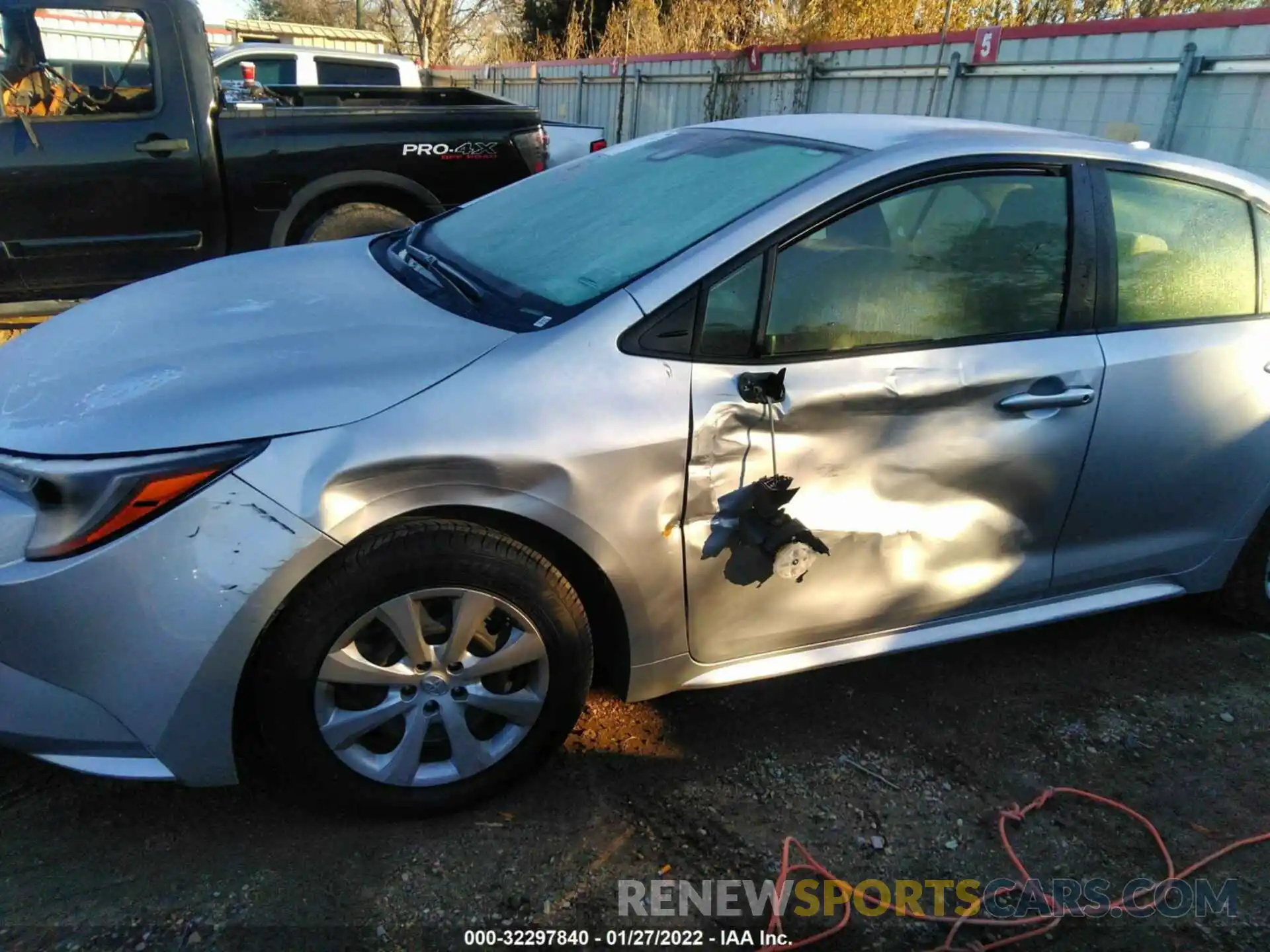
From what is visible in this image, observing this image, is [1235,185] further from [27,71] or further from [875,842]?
[27,71]

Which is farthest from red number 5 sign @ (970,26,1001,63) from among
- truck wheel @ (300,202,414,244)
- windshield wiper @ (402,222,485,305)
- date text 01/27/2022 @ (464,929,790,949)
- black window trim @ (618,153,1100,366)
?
date text 01/27/2022 @ (464,929,790,949)

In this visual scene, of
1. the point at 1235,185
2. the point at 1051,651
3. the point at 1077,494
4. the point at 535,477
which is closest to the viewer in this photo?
the point at 535,477

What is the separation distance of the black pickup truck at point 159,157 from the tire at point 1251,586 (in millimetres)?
4680

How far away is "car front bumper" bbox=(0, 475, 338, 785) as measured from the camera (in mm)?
1956

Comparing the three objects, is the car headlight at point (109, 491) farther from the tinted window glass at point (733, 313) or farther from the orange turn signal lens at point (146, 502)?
the tinted window glass at point (733, 313)

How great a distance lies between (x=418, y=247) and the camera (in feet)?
10.4

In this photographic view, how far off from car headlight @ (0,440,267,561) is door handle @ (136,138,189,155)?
3.88m

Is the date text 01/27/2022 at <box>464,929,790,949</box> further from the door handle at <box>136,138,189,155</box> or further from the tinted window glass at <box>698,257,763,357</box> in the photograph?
the door handle at <box>136,138,189,155</box>

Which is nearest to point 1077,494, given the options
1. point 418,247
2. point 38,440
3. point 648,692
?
point 648,692

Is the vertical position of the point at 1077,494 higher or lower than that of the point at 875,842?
higher

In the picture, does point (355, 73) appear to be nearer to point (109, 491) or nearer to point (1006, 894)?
point (109, 491)

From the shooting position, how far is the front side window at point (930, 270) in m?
2.50

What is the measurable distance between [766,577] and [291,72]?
34.4 ft

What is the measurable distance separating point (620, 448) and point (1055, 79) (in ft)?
25.1
